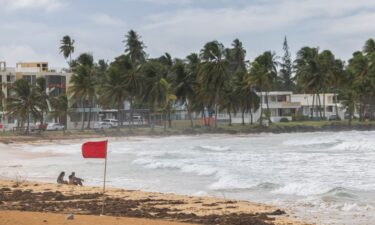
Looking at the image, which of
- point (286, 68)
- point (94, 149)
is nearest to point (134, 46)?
point (286, 68)

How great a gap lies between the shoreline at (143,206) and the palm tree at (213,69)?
59700 mm

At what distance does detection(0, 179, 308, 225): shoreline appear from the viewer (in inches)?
497

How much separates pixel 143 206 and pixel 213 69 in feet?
209

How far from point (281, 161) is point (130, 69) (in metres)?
44.5

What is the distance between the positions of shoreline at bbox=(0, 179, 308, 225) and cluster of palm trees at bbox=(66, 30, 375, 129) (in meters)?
56.0

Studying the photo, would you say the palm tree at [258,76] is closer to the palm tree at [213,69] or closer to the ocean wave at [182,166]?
the palm tree at [213,69]

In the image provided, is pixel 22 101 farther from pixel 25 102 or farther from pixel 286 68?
pixel 286 68

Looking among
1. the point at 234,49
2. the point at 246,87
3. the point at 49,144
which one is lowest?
the point at 49,144

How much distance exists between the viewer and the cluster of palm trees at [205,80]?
74.4 meters

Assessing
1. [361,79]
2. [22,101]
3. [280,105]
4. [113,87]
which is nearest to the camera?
[22,101]

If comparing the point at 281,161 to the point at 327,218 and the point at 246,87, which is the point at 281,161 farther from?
the point at 246,87

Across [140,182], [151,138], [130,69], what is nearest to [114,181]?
[140,182]

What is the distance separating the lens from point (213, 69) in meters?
77.8

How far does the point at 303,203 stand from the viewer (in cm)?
1645
